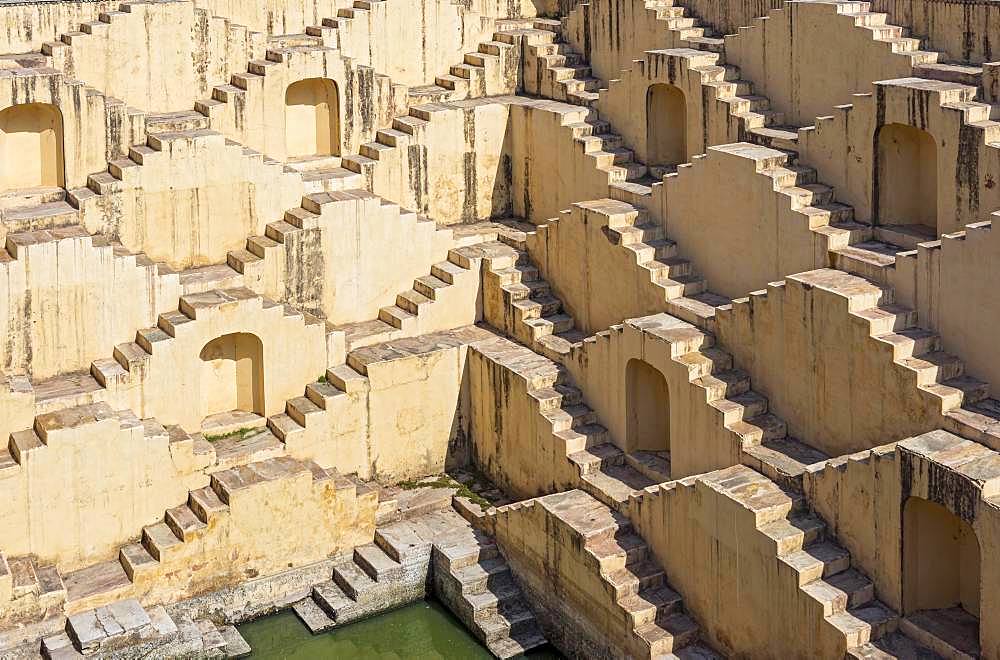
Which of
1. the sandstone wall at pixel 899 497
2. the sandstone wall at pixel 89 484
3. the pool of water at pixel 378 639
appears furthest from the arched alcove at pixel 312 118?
the sandstone wall at pixel 899 497

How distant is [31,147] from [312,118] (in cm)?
438

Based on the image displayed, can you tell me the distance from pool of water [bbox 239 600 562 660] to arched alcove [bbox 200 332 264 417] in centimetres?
313

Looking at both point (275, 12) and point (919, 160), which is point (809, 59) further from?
point (275, 12)

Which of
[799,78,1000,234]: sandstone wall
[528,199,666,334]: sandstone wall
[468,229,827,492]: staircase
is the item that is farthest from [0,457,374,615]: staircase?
[799,78,1000,234]: sandstone wall

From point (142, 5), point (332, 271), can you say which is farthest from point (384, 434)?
point (142, 5)

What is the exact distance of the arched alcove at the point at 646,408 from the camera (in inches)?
894

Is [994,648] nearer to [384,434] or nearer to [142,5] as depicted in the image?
[384,434]

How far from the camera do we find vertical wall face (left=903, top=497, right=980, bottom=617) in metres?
18.3

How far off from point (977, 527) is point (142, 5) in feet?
46.5

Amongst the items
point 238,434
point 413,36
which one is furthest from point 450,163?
point 238,434

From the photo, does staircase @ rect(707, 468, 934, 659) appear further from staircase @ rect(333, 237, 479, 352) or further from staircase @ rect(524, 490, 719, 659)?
staircase @ rect(333, 237, 479, 352)

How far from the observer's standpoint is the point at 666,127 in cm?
2553

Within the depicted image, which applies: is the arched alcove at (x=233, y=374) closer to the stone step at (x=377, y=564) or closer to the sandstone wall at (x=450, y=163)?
the stone step at (x=377, y=564)

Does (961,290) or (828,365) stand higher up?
(961,290)
